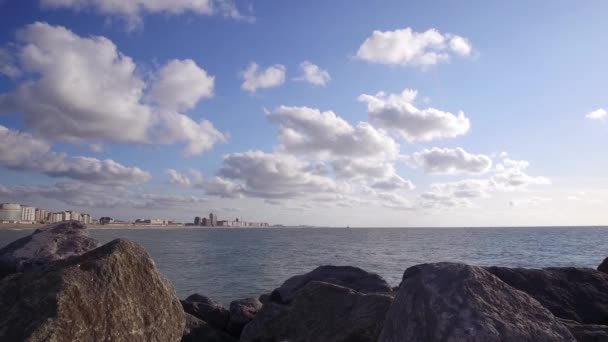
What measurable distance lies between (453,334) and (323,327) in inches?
164

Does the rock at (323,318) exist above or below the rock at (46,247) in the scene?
below

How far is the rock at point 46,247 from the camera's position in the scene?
1087cm

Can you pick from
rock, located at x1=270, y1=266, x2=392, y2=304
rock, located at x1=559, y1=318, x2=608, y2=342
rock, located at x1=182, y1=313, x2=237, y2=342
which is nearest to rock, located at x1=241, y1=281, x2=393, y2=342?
rock, located at x1=182, y1=313, x2=237, y2=342

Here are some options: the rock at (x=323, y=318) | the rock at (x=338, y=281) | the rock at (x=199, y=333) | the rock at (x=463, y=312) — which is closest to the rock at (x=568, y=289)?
the rock at (x=323, y=318)

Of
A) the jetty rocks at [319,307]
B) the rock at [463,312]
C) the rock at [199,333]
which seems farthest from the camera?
the rock at [199,333]

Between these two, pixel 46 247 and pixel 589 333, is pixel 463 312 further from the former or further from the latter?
pixel 46 247

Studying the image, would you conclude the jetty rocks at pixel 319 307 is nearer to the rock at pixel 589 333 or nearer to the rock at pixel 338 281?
the rock at pixel 589 333

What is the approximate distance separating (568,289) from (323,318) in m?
5.29

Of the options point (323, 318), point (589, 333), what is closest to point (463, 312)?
point (589, 333)

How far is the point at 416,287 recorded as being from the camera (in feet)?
16.8

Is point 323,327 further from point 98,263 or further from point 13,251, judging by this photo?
point 13,251

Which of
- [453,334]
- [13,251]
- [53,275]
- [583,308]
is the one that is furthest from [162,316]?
[583,308]

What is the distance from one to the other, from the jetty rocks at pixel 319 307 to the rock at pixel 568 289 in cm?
2

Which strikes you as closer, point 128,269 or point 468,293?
point 468,293
